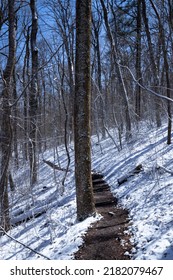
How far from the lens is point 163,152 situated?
27.1ft

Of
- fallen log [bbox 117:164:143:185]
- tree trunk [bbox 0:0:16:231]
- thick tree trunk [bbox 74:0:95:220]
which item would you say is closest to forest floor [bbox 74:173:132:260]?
thick tree trunk [bbox 74:0:95:220]

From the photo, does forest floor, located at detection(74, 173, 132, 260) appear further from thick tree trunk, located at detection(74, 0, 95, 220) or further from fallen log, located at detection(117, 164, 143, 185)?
fallen log, located at detection(117, 164, 143, 185)

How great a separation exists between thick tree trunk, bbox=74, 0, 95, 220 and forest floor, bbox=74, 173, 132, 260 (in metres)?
0.53

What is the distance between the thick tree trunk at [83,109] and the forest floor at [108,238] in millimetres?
533

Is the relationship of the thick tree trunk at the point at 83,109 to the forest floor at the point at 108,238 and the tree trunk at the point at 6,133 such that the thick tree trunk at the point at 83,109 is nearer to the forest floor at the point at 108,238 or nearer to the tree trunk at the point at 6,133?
the forest floor at the point at 108,238

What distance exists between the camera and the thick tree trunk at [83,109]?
5.20 metres

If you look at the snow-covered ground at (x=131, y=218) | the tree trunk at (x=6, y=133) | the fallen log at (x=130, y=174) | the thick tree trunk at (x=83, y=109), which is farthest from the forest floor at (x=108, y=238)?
the tree trunk at (x=6, y=133)

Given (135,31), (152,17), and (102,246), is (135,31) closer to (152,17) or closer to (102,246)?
(152,17)

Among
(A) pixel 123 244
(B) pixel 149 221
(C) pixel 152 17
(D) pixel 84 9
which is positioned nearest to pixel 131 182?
(B) pixel 149 221

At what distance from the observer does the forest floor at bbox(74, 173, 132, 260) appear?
12.9ft

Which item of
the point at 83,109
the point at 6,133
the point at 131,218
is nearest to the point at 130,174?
the point at 131,218

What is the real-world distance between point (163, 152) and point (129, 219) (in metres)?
3.92

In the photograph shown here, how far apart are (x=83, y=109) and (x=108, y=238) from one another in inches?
109

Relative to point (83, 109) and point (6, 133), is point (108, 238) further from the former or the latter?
point (6, 133)
